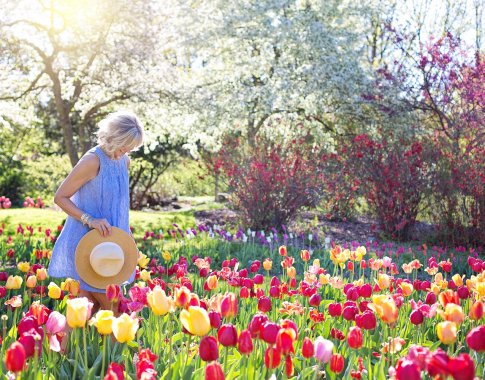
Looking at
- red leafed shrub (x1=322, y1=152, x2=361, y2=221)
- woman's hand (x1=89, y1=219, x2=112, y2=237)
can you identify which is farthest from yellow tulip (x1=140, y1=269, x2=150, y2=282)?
red leafed shrub (x1=322, y1=152, x2=361, y2=221)

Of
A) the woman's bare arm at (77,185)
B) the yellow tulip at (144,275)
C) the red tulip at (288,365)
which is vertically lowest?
the red tulip at (288,365)

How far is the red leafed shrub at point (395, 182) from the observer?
8.44 metres

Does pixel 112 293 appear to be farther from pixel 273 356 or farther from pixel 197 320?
pixel 273 356

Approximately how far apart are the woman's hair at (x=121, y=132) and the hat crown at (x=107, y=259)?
1.71 ft

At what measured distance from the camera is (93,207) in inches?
124

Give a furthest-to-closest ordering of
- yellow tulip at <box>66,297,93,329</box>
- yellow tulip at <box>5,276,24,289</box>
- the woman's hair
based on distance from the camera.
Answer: the woman's hair, yellow tulip at <box>5,276,24,289</box>, yellow tulip at <box>66,297,93,329</box>

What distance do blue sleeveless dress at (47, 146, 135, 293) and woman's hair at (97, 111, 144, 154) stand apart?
126 mm

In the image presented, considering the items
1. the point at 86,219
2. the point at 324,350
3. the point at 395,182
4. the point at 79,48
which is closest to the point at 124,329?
the point at 324,350

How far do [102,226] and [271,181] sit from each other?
18.9 feet

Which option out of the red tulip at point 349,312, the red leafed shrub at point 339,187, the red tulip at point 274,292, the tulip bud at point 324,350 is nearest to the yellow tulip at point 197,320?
the tulip bud at point 324,350

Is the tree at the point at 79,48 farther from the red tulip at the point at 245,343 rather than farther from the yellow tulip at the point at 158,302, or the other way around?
the red tulip at the point at 245,343

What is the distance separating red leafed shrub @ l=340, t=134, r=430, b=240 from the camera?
8438mm

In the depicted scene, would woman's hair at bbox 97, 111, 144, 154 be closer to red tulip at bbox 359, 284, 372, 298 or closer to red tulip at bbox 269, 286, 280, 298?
red tulip at bbox 269, 286, 280, 298

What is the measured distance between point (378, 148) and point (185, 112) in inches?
164
